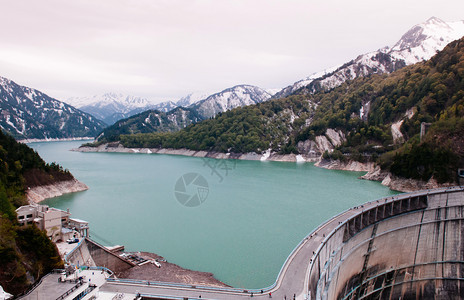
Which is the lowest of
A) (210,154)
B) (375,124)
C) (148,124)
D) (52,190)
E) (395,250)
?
(395,250)

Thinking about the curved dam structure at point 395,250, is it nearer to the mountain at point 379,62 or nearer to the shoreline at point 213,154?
the shoreline at point 213,154

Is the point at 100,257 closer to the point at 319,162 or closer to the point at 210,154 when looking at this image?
the point at 319,162

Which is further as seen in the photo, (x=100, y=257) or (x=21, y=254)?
(x=100, y=257)

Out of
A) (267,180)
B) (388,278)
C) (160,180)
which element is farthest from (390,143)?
(388,278)

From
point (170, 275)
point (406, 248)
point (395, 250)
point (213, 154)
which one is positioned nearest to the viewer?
point (170, 275)
